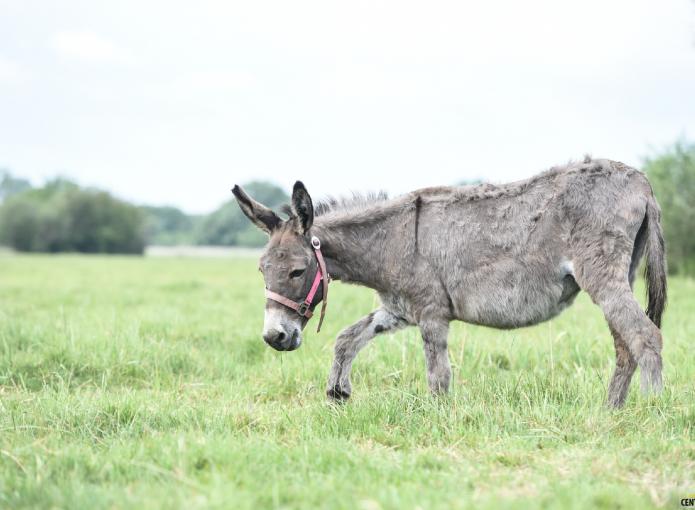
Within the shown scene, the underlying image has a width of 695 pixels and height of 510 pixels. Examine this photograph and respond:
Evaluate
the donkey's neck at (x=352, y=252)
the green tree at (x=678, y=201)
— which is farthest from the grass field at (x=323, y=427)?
the green tree at (x=678, y=201)

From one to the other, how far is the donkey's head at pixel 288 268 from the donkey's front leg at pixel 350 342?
1.97 feet

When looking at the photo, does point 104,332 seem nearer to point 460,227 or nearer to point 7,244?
point 460,227

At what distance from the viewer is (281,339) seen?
5.13m

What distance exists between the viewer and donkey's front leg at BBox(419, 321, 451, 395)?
5.40 metres

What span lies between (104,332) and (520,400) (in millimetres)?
4990

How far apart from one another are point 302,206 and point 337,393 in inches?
66.1

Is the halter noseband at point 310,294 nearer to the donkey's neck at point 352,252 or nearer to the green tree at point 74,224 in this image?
the donkey's neck at point 352,252

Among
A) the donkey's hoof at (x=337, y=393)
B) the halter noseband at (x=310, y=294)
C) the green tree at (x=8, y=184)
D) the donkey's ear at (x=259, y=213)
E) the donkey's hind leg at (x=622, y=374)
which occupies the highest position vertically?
the green tree at (x=8, y=184)

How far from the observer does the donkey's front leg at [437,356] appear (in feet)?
17.7

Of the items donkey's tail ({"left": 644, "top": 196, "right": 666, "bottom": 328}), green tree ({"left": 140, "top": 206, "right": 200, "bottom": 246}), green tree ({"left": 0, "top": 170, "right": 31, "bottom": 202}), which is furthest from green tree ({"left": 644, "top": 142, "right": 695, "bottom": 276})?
green tree ({"left": 0, "top": 170, "right": 31, "bottom": 202})

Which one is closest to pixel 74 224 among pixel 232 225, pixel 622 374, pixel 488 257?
pixel 232 225

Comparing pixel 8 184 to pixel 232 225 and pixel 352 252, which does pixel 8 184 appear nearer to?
pixel 232 225

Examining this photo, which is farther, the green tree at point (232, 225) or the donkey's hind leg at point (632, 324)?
the green tree at point (232, 225)

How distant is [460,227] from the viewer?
5.48m
